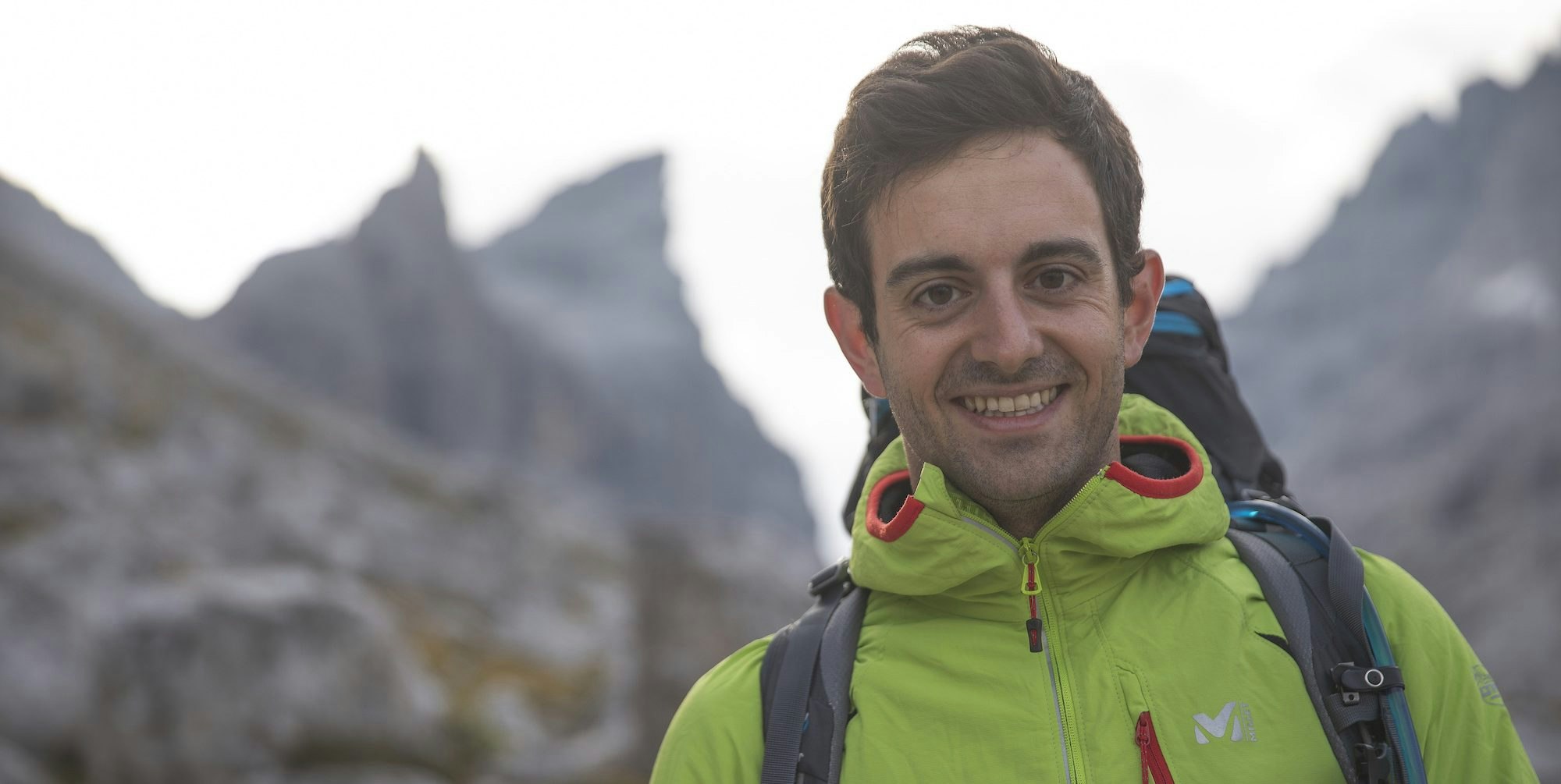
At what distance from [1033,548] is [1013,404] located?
1.17 ft

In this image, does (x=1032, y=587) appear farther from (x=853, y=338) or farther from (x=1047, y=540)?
(x=853, y=338)

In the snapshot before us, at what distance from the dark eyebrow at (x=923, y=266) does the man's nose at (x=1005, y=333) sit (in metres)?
0.10

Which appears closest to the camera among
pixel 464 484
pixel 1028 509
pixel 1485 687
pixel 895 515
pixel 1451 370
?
pixel 1485 687

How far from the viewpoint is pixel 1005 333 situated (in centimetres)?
253

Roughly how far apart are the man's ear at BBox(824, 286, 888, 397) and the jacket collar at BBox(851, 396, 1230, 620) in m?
0.44

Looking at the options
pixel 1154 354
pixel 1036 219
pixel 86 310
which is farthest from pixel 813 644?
pixel 86 310

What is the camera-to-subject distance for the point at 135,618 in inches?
422

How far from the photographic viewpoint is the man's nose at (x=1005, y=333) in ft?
8.27

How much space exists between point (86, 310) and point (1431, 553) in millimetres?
60700

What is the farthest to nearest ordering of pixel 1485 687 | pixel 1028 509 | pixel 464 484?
1. pixel 464 484
2. pixel 1028 509
3. pixel 1485 687

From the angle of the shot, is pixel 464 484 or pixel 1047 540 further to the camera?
pixel 464 484

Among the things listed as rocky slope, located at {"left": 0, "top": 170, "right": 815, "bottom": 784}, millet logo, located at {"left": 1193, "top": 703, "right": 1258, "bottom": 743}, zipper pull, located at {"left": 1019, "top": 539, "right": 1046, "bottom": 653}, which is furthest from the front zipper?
rocky slope, located at {"left": 0, "top": 170, "right": 815, "bottom": 784}

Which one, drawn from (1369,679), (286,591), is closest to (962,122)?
(1369,679)

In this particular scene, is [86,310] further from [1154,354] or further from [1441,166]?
[1441,166]
